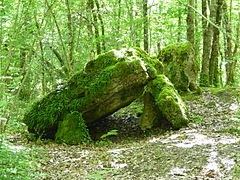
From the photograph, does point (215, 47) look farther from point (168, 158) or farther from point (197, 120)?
point (168, 158)

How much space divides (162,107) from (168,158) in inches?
132

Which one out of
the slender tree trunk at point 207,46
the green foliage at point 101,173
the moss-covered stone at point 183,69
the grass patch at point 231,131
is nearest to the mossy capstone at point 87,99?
the grass patch at point 231,131

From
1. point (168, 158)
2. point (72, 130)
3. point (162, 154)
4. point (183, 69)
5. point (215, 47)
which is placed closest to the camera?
point (168, 158)

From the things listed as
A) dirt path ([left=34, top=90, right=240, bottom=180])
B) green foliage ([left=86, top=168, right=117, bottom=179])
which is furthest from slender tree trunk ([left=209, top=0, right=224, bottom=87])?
green foliage ([left=86, top=168, right=117, bottom=179])

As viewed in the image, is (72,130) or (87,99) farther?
(87,99)

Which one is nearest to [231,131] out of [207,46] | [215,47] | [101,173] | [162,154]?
[162,154]

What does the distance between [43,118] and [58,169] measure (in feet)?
10.1

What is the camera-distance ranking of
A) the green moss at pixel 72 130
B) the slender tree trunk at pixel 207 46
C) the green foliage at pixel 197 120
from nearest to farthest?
the green moss at pixel 72 130 → the green foliage at pixel 197 120 → the slender tree trunk at pixel 207 46

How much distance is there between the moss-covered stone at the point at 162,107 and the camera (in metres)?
7.78

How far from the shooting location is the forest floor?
13.3 feet

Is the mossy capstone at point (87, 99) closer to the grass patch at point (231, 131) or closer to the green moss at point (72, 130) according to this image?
the green moss at point (72, 130)

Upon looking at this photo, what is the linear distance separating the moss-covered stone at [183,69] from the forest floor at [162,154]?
98.1 inches

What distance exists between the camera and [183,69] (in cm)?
1134

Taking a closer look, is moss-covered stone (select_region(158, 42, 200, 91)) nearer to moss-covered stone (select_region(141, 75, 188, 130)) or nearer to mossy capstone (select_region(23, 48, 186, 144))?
moss-covered stone (select_region(141, 75, 188, 130))
